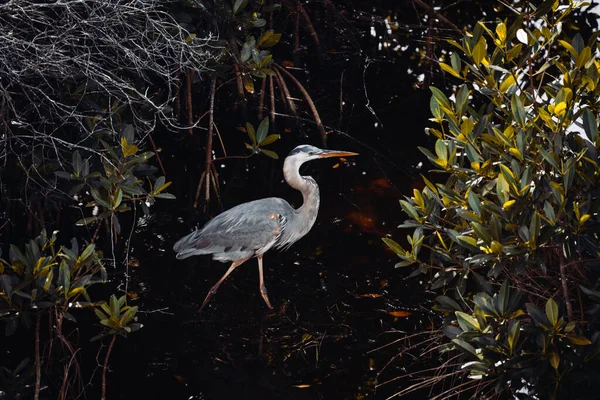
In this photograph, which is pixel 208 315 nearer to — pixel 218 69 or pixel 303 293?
pixel 303 293

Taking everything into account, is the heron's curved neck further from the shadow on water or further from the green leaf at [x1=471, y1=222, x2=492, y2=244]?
the green leaf at [x1=471, y1=222, x2=492, y2=244]

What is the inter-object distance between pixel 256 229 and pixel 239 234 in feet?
0.49

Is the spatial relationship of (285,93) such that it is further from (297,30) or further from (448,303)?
(448,303)

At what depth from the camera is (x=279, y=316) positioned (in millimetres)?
6543

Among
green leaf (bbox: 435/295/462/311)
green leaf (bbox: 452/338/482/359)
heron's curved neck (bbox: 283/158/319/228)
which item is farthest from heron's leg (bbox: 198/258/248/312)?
green leaf (bbox: 452/338/482/359)

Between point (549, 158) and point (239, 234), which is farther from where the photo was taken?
point (239, 234)

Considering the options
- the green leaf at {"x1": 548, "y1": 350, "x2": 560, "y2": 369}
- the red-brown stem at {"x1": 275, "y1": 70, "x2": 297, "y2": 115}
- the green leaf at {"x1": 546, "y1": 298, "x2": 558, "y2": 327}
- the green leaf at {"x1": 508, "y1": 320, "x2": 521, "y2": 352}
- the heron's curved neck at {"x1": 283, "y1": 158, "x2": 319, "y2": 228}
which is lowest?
the heron's curved neck at {"x1": 283, "y1": 158, "x2": 319, "y2": 228}

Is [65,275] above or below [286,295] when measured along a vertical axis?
above

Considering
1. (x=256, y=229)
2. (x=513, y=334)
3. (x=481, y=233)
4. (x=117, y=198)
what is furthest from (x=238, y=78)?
(x=513, y=334)

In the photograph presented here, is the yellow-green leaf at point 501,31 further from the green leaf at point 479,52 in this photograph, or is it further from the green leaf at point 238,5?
the green leaf at point 238,5

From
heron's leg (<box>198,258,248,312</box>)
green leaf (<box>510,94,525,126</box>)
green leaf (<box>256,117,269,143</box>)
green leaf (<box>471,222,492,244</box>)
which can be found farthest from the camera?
green leaf (<box>256,117,269,143</box>)

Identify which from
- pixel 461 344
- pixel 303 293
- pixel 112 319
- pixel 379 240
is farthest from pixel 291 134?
pixel 461 344

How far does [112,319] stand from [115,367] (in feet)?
3.07

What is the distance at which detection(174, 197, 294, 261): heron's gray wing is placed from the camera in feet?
22.4
